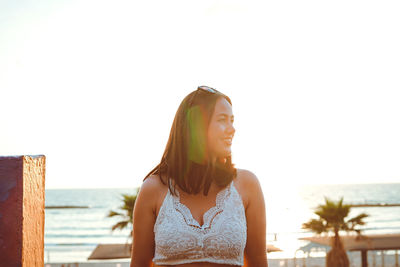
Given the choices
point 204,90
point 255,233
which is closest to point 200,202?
point 255,233

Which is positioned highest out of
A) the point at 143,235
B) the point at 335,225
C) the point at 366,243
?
the point at 143,235

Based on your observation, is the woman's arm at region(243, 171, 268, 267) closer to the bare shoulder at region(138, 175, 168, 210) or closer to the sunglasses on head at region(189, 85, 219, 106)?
the bare shoulder at region(138, 175, 168, 210)

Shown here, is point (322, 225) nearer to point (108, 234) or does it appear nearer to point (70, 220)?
point (108, 234)

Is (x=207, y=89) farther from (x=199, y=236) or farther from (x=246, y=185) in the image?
(x=199, y=236)

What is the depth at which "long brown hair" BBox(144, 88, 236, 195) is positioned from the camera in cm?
216

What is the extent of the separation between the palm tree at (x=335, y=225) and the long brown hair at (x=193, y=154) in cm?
1213

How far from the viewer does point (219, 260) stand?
197 centimetres

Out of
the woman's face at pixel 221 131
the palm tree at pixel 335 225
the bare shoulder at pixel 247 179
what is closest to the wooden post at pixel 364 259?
the palm tree at pixel 335 225

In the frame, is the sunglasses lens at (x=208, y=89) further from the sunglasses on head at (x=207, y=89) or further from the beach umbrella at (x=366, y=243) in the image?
the beach umbrella at (x=366, y=243)

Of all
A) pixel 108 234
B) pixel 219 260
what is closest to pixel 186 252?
pixel 219 260

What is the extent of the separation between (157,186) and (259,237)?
0.56 meters

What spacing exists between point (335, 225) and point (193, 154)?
12484 millimetres

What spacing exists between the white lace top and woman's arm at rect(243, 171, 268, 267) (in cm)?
7

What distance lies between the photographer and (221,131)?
2098mm
